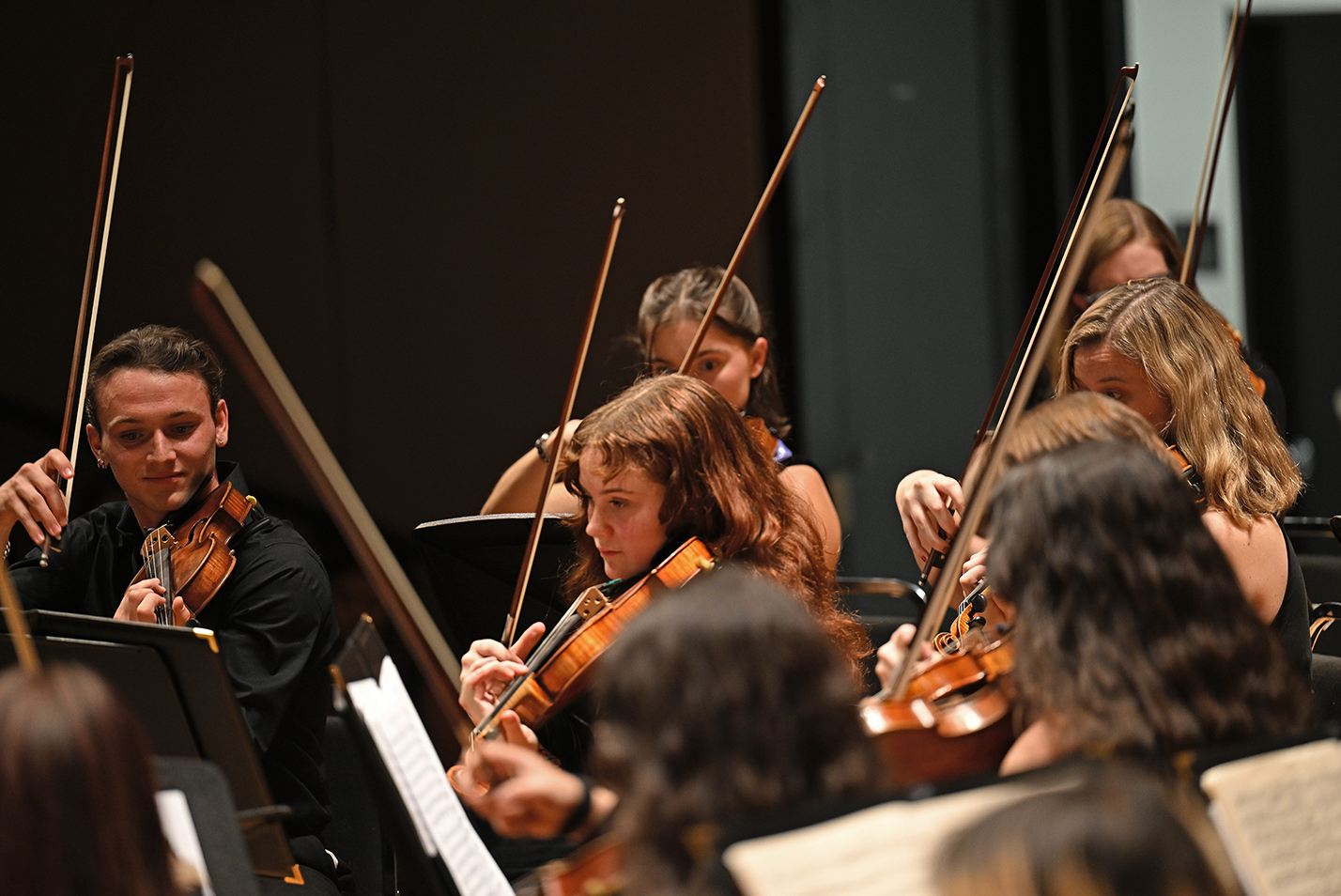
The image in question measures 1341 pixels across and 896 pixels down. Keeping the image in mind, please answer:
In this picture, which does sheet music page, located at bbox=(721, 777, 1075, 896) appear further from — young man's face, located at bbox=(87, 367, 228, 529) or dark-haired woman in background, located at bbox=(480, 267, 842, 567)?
dark-haired woman in background, located at bbox=(480, 267, 842, 567)

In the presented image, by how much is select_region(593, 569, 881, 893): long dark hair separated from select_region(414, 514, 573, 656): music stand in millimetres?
1038

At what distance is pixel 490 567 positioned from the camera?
2113 millimetres

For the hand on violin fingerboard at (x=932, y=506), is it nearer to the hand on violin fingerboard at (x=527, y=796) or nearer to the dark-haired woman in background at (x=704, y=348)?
the dark-haired woman in background at (x=704, y=348)

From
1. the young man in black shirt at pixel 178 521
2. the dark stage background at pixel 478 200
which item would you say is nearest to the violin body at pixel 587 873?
the young man in black shirt at pixel 178 521

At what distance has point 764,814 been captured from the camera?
969 millimetres

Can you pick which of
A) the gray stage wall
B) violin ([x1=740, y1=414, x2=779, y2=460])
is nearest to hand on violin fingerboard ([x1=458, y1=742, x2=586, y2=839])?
violin ([x1=740, y1=414, x2=779, y2=460])

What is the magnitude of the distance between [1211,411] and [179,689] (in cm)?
132

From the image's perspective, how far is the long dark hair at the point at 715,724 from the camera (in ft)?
3.20

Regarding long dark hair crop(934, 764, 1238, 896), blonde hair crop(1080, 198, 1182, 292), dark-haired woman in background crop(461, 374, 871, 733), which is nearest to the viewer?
long dark hair crop(934, 764, 1238, 896)

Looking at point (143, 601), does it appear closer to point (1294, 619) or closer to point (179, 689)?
point (179, 689)

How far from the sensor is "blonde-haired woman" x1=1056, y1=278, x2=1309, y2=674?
1.76m

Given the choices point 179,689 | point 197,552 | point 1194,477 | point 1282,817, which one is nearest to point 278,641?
point 197,552

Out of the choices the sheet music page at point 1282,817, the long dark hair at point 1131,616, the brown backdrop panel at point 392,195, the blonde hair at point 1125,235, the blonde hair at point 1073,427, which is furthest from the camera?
the brown backdrop panel at point 392,195

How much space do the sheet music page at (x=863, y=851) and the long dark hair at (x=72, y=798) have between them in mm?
440
